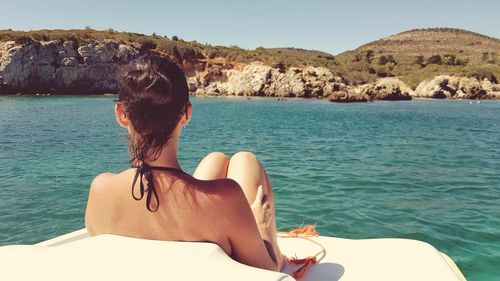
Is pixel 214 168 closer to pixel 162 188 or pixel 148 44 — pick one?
pixel 162 188

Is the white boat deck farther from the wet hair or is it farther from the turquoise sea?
the turquoise sea

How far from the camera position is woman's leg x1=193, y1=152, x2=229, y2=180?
3.25 metres

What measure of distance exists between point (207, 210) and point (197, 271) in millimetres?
381

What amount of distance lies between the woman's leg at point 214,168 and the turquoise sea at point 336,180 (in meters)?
3.64

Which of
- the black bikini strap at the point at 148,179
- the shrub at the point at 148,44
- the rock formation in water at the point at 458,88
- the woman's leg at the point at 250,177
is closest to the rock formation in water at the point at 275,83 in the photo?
the shrub at the point at 148,44

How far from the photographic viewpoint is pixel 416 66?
264ft

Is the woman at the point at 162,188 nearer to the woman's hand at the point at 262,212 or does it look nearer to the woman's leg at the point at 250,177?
the woman's hand at the point at 262,212

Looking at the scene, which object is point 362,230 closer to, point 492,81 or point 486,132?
point 486,132

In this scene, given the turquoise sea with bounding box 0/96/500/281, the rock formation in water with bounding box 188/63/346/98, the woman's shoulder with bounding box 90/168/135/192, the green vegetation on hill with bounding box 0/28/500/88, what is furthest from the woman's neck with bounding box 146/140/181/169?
the green vegetation on hill with bounding box 0/28/500/88

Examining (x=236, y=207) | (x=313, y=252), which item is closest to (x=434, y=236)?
(x=313, y=252)

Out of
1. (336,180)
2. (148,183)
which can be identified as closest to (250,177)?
(148,183)

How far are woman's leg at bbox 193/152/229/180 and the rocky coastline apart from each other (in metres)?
49.0

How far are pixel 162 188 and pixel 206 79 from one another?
62.5 m

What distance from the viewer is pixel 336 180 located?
10016 millimetres
